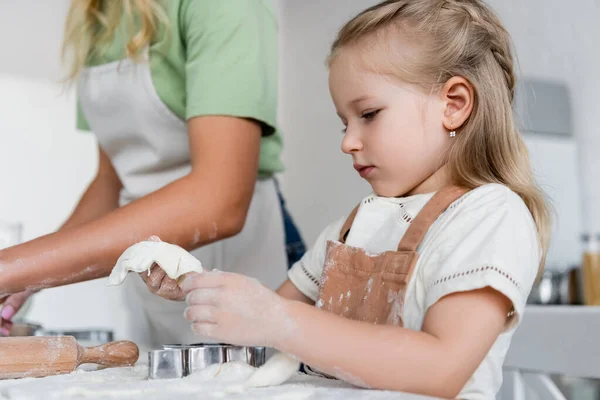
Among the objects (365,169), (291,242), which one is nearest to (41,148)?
(291,242)

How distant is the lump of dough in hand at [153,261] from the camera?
25.6 inches

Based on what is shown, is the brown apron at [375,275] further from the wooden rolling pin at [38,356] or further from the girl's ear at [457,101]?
the wooden rolling pin at [38,356]

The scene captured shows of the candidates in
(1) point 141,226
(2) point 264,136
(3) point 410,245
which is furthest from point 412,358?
(2) point 264,136

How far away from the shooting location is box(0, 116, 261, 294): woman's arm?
889 mm

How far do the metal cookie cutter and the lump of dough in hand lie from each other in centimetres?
7

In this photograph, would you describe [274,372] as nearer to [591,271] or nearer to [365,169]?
[365,169]

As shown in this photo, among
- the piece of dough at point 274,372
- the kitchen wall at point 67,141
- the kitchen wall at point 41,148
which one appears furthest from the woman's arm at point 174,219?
the kitchen wall at point 41,148

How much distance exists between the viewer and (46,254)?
35.0 inches

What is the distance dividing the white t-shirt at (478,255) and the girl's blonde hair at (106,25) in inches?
21.9

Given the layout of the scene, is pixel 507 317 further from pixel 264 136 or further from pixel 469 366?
pixel 264 136

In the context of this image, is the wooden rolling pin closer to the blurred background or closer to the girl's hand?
the girl's hand

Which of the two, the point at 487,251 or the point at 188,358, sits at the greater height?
the point at 487,251

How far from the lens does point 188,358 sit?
669 millimetres

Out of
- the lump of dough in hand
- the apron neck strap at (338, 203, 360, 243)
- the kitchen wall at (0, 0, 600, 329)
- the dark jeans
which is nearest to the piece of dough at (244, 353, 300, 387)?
the lump of dough in hand
